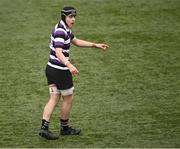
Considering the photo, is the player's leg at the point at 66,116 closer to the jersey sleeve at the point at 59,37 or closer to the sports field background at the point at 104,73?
the sports field background at the point at 104,73

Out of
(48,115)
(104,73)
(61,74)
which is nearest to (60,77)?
(61,74)

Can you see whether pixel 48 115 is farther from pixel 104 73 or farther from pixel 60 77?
pixel 104 73

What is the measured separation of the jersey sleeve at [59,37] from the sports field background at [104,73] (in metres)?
1.17

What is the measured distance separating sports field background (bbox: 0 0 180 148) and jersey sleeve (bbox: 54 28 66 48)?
1173 mm

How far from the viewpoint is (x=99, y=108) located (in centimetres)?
827

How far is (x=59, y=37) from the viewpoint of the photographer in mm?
7012

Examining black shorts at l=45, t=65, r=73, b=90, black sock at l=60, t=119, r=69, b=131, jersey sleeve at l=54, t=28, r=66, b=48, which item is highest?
jersey sleeve at l=54, t=28, r=66, b=48

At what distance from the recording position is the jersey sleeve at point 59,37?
6973 millimetres

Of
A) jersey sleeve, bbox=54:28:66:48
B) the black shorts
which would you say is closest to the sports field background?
the black shorts

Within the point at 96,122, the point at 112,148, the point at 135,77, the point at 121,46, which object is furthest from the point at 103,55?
the point at 112,148

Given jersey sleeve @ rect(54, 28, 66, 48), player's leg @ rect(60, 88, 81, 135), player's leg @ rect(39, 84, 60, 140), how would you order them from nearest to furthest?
jersey sleeve @ rect(54, 28, 66, 48), player's leg @ rect(39, 84, 60, 140), player's leg @ rect(60, 88, 81, 135)

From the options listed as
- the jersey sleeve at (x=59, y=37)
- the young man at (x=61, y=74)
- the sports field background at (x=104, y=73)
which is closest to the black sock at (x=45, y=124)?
the young man at (x=61, y=74)

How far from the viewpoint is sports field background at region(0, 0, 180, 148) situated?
24.2 feet

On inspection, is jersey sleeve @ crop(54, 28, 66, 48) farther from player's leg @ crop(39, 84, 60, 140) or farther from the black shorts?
player's leg @ crop(39, 84, 60, 140)
